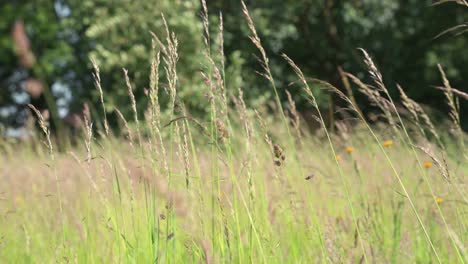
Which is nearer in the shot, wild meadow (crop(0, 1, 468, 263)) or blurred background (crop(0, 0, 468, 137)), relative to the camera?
wild meadow (crop(0, 1, 468, 263))

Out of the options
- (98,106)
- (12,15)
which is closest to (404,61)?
(98,106)

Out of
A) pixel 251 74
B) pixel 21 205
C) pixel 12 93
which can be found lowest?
pixel 12 93

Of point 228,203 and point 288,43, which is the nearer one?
point 228,203

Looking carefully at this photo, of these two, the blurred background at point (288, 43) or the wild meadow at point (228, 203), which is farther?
the blurred background at point (288, 43)

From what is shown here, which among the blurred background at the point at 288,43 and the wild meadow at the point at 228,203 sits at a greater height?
the wild meadow at the point at 228,203

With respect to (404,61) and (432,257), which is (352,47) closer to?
(404,61)

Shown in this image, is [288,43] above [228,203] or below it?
below

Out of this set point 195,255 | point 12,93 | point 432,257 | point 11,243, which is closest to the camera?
point 195,255

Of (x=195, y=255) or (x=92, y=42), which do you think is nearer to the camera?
(x=195, y=255)

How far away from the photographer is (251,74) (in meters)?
13.3

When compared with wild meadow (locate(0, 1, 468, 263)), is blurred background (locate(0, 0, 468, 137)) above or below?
Answer: below

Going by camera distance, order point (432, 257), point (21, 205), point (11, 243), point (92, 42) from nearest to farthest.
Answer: point (432, 257) → point (11, 243) → point (21, 205) → point (92, 42)

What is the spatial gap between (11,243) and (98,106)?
1150cm

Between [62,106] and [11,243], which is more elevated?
[11,243]
